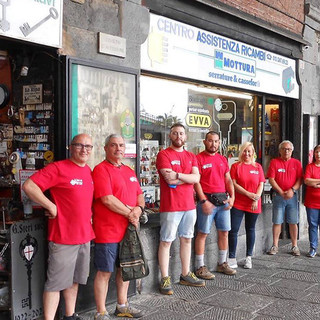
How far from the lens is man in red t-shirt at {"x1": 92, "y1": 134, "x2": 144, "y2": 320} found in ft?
16.4

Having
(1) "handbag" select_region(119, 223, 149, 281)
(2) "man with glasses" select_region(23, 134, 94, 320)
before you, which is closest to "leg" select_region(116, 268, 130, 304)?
(1) "handbag" select_region(119, 223, 149, 281)

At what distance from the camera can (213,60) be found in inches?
317

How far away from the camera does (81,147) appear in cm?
476

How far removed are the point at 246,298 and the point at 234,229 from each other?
153 centimetres

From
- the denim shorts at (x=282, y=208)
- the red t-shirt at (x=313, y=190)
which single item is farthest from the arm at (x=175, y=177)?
the red t-shirt at (x=313, y=190)

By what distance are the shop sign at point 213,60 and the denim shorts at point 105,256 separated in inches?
104

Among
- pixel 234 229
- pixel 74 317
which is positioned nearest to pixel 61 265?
pixel 74 317

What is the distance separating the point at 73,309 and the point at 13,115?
A: 2167 millimetres

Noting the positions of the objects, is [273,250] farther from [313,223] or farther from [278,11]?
[278,11]

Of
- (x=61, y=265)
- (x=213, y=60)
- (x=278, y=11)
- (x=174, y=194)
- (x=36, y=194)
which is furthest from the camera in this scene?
(x=278, y=11)

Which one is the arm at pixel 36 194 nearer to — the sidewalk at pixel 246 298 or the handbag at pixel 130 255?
the handbag at pixel 130 255

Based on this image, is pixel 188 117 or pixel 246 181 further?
pixel 188 117

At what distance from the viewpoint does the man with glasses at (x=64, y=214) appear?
462 cm

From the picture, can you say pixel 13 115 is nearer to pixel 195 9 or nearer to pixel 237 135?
pixel 195 9
